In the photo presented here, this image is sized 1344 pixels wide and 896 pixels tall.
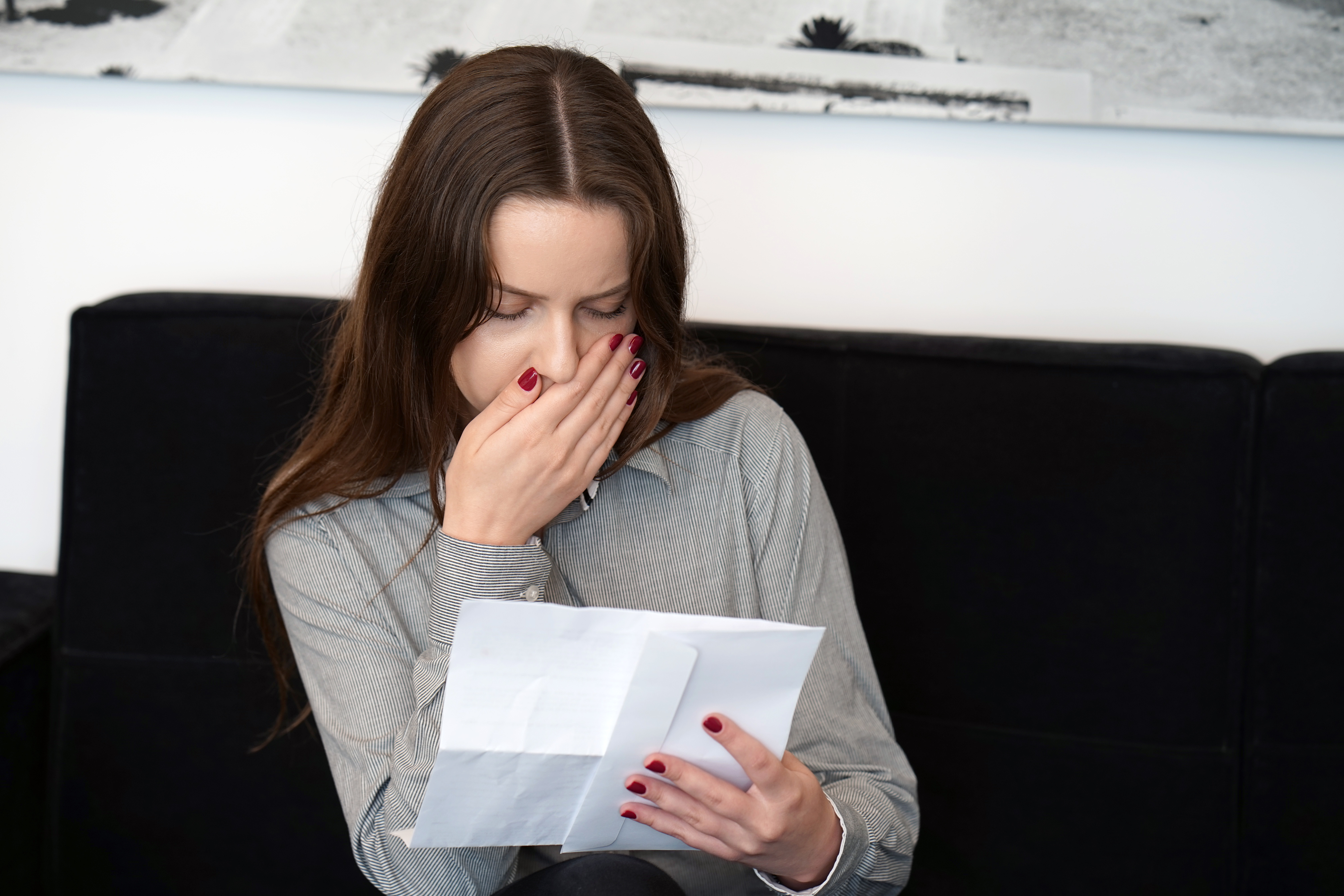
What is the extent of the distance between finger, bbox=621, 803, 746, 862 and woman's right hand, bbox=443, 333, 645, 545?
0.86ft

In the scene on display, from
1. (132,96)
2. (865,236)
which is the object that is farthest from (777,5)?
(132,96)

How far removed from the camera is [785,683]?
2.65 feet

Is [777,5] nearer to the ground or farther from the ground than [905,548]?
farther from the ground

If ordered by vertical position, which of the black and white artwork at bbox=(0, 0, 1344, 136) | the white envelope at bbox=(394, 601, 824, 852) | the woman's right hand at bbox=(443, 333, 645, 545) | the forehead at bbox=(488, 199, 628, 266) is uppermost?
the black and white artwork at bbox=(0, 0, 1344, 136)

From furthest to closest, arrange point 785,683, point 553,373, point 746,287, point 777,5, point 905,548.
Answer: point 746,287 → point 777,5 → point 905,548 → point 553,373 → point 785,683

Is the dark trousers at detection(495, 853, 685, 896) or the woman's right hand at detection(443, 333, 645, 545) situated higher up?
the woman's right hand at detection(443, 333, 645, 545)

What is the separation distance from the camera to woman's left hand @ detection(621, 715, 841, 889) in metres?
0.83

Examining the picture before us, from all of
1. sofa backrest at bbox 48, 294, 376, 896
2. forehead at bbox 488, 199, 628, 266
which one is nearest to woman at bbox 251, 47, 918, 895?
forehead at bbox 488, 199, 628, 266

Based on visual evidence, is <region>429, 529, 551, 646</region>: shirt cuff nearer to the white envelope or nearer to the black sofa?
the white envelope

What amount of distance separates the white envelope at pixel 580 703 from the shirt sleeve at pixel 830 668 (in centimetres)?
23

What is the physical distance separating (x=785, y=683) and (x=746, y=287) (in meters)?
0.85

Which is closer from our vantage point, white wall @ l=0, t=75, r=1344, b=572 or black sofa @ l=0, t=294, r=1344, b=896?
black sofa @ l=0, t=294, r=1344, b=896

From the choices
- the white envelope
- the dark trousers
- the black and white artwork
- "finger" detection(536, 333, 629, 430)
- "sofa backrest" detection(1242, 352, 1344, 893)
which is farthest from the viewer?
the black and white artwork

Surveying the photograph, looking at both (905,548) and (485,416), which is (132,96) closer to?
(485,416)
